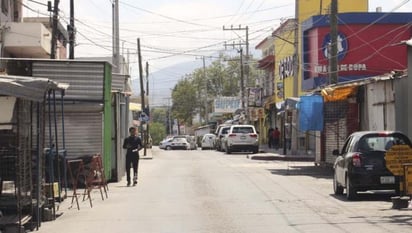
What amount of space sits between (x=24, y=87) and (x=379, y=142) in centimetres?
887

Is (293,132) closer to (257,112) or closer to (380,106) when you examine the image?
(380,106)

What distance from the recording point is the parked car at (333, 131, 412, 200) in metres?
16.4

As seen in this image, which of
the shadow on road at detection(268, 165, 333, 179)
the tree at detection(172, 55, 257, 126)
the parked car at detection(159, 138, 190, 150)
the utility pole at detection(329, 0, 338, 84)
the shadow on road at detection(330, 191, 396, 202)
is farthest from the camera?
the tree at detection(172, 55, 257, 126)

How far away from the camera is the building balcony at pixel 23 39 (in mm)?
29448

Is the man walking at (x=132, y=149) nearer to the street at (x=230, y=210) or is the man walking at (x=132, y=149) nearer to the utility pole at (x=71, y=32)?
the street at (x=230, y=210)

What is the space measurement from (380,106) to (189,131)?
116507 mm

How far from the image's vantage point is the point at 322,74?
4156 cm

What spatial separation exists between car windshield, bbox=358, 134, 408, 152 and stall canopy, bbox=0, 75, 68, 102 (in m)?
7.81

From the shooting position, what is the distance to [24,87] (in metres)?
11.2

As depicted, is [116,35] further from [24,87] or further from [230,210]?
[24,87]

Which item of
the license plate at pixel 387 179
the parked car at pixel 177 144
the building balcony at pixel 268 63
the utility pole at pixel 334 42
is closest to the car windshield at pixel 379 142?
the license plate at pixel 387 179

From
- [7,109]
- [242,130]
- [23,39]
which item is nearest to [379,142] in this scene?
[7,109]

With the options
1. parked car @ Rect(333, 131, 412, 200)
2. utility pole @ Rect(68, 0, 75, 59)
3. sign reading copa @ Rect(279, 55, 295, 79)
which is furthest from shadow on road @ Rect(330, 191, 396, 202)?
sign reading copa @ Rect(279, 55, 295, 79)

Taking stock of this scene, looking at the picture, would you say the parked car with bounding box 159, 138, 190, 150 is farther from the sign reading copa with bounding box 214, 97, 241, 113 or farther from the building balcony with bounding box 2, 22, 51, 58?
the sign reading copa with bounding box 214, 97, 241, 113
